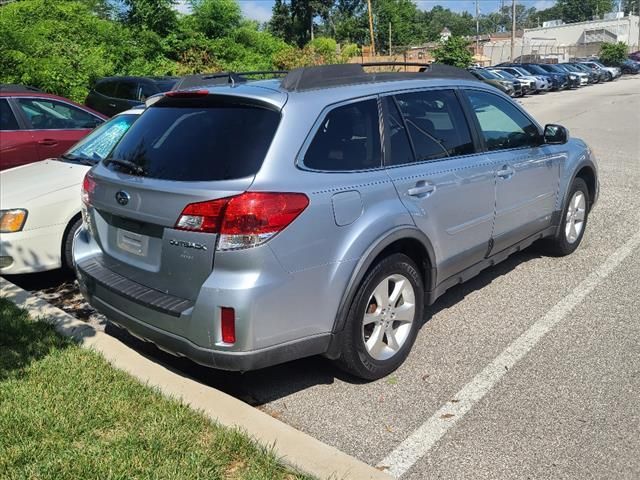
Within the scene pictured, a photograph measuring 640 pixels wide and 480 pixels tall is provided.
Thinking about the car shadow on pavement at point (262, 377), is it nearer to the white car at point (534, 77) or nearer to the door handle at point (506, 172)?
the door handle at point (506, 172)

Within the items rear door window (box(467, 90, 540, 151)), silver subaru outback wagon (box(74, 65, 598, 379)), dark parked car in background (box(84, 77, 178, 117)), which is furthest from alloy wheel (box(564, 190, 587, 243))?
dark parked car in background (box(84, 77, 178, 117))

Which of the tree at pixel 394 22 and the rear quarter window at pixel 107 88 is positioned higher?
the tree at pixel 394 22

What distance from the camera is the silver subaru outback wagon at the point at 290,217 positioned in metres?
3.10

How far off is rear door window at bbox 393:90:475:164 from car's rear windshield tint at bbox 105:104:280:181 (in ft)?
3.27

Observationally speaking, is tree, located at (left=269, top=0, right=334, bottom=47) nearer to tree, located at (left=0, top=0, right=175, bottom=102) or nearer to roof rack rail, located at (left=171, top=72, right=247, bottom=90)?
tree, located at (left=0, top=0, right=175, bottom=102)

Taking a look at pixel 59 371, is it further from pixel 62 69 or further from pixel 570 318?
pixel 62 69

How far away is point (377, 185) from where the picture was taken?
361cm

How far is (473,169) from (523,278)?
1668mm

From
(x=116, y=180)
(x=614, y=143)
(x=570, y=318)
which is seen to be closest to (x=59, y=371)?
(x=116, y=180)

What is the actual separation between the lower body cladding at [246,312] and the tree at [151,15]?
22.7 m

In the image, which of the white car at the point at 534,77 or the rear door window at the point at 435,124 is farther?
the white car at the point at 534,77

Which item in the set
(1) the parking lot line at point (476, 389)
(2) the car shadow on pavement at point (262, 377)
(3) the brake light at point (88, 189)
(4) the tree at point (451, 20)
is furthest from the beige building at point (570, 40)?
(3) the brake light at point (88, 189)

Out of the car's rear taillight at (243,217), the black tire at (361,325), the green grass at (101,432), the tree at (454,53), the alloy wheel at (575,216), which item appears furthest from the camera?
the tree at (454,53)

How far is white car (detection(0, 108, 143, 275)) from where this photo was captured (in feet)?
17.0
